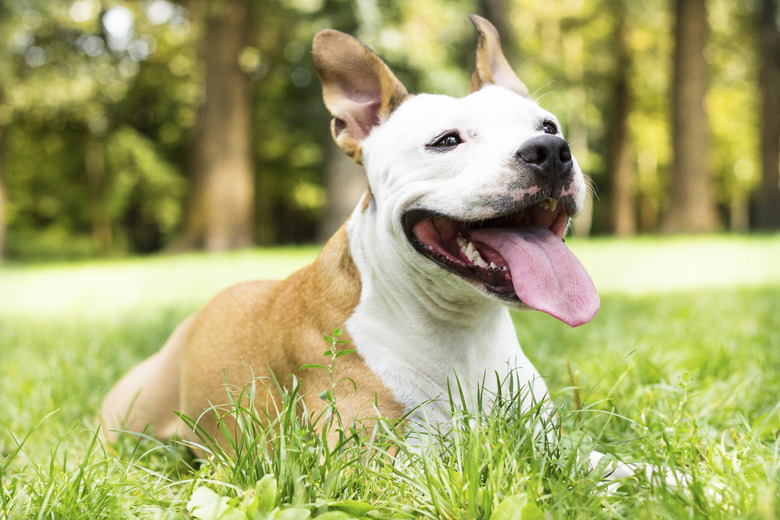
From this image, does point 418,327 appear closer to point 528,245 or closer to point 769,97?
point 528,245

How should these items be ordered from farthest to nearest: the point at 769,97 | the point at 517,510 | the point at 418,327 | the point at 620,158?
1. the point at 620,158
2. the point at 769,97
3. the point at 418,327
4. the point at 517,510

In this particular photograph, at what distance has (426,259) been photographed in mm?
2438

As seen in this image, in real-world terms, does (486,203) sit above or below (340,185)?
above

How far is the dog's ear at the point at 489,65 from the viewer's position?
10.6ft

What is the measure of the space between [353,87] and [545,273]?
129 cm

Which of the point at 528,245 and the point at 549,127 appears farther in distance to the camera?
the point at 549,127

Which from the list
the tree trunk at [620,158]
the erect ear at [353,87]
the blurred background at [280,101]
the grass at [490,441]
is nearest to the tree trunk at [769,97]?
the blurred background at [280,101]

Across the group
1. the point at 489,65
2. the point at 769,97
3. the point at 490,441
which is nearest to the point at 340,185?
the point at 489,65

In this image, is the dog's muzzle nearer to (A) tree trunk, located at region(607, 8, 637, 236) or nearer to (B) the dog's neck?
(B) the dog's neck

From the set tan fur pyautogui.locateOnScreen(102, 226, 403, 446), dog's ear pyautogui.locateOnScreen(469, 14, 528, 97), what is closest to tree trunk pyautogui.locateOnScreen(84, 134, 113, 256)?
tan fur pyautogui.locateOnScreen(102, 226, 403, 446)

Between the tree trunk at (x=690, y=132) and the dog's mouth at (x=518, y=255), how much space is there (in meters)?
13.6

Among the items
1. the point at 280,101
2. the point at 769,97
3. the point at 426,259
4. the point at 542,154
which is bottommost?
the point at 426,259

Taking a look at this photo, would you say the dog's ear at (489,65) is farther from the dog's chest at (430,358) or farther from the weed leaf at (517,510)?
the weed leaf at (517,510)

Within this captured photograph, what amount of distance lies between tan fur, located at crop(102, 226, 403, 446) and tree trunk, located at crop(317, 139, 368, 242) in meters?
9.70
